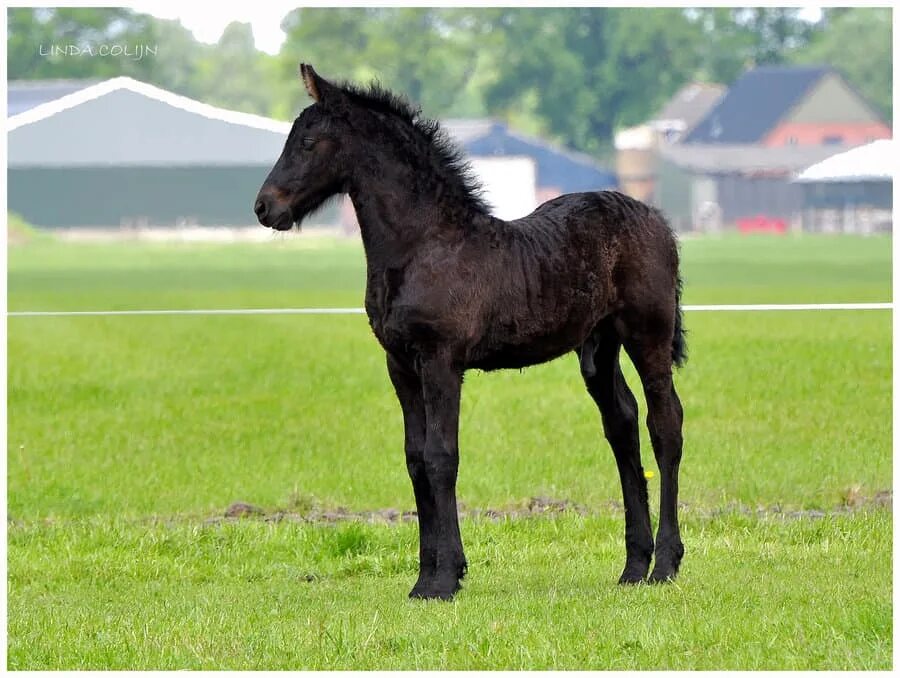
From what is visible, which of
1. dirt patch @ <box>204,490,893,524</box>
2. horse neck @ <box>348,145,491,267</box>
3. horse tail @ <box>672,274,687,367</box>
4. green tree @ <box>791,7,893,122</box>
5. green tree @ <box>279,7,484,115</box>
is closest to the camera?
horse neck @ <box>348,145,491,267</box>

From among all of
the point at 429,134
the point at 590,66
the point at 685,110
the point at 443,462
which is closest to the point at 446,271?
the point at 429,134

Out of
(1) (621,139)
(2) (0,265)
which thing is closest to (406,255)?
(2) (0,265)

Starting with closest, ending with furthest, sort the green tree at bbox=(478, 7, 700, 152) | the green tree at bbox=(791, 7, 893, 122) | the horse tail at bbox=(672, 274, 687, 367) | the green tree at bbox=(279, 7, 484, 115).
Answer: the horse tail at bbox=(672, 274, 687, 367), the green tree at bbox=(279, 7, 484, 115), the green tree at bbox=(478, 7, 700, 152), the green tree at bbox=(791, 7, 893, 122)

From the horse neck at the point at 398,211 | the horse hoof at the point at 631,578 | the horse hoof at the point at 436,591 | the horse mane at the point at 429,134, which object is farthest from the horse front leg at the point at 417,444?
the horse hoof at the point at 631,578

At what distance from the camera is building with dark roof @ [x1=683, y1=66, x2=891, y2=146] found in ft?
145

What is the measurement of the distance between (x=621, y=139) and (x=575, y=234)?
1675 inches

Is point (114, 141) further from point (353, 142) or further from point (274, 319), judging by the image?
point (353, 142)

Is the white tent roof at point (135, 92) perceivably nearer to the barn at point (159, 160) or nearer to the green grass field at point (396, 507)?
A: the barn at point (159, 160)

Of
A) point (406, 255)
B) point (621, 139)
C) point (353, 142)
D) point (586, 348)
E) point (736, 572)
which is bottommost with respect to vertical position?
point (736, 572)

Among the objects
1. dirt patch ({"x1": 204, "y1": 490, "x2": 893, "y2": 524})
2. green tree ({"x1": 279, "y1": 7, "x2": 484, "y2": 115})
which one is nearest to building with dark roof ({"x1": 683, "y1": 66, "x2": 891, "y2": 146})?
green tree ({"x1": 279, "y1": 7, "x2": 484, "y2": 115})

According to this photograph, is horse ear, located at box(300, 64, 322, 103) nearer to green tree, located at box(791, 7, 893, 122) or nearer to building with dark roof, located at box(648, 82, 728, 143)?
building with dark roof, located at box(648, 82, 728, 143)

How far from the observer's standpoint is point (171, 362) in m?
18.0

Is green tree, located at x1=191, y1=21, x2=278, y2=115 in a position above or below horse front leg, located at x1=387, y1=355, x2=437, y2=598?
above

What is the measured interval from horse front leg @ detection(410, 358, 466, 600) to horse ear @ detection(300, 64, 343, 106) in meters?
1.20
